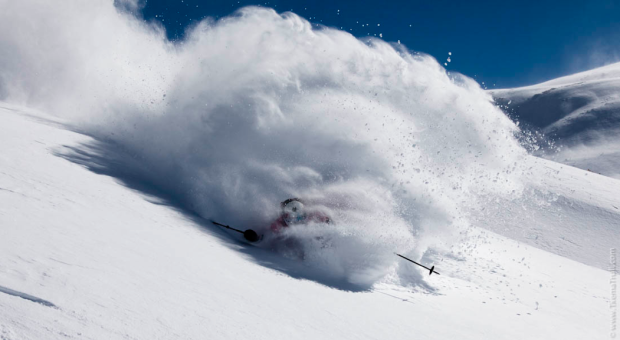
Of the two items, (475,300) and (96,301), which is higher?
(475,300)

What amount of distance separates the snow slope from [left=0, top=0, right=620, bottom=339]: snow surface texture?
27 millimetres

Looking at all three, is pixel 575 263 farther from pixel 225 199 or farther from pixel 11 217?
pixel 11 217

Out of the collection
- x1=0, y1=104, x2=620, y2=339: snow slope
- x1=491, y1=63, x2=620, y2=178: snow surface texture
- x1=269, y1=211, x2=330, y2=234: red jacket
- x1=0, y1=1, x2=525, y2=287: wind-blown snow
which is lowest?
x1=0, y1=104, x2=620, y2=339: snow slope

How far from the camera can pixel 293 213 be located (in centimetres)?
732

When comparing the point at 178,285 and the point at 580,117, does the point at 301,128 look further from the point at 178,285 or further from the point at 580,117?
the point at 580,117

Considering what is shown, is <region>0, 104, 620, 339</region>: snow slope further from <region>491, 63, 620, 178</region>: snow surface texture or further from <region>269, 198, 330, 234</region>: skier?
<region>491, 63, 620, 178</region>: snow surface texture

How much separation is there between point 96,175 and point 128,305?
473 centimetres

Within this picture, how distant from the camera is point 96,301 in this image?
280 centimetres

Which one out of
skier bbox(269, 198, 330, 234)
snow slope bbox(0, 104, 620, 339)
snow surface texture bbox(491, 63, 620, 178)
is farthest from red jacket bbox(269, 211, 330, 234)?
snow surface texture bbox(491, 63, 620, 178)

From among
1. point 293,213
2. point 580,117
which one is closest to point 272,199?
Answer: point 293,213

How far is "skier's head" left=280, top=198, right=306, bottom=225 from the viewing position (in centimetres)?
727

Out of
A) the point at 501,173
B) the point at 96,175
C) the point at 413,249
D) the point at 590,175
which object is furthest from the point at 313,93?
the point at 590,175

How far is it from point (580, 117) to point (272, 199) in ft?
329

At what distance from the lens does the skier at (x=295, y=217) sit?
7.27 meters
